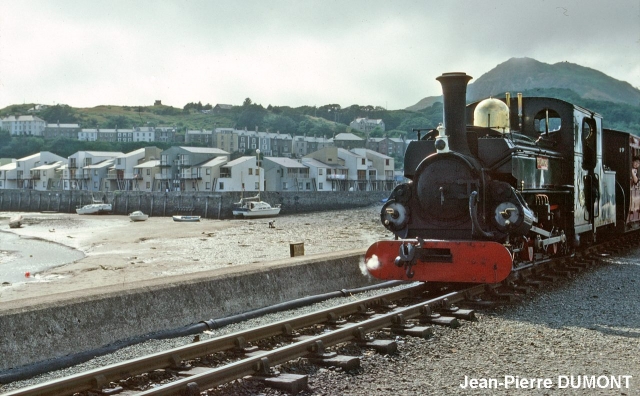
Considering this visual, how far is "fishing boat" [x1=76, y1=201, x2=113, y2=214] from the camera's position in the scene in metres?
82.4

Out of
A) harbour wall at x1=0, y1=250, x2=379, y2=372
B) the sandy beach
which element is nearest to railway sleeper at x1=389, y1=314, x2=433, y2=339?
harbour wall at x1=0, y1=250, x2=379, y2=372

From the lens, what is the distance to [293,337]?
7.24 meters

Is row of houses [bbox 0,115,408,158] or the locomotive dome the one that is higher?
row of houses [bbox 0,115,408,158]

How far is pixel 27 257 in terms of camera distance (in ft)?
111

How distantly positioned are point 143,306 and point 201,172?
294 ft

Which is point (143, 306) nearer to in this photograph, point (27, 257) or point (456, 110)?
point (456, 110)

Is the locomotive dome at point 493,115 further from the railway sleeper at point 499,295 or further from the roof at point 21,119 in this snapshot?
the roof at point 21,119

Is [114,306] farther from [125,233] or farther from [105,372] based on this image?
[125,233]

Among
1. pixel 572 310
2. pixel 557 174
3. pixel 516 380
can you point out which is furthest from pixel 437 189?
pixel 516 380

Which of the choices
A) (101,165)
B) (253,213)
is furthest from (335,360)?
(101,165)

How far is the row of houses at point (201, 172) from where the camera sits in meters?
93.5

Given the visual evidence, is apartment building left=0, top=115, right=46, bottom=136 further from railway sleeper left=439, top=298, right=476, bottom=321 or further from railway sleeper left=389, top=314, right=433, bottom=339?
railway sleeper left=389, top=314, right=433, bottom=339

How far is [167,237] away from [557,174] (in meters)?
35.3

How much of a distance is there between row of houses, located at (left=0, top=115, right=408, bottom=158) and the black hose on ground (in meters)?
120
